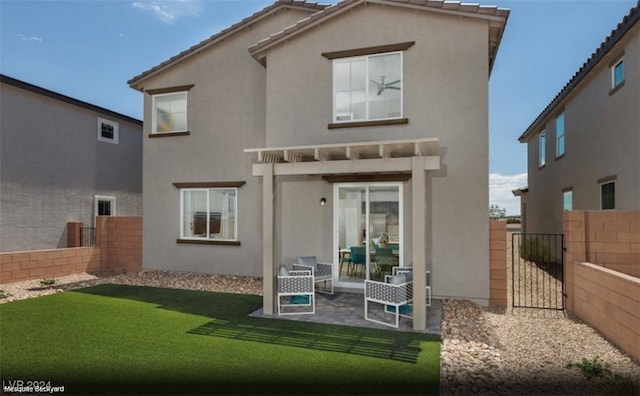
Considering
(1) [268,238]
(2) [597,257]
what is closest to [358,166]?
(1) [268,238]

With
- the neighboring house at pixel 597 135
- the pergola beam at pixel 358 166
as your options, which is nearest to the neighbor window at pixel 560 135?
the neighboring house at pixel 597 135

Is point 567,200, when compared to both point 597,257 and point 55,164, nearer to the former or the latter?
point 597,257

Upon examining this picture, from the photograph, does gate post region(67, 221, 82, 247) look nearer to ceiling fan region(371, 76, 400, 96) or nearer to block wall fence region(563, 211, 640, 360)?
ceiling fan region(371, 76, 400, 96)

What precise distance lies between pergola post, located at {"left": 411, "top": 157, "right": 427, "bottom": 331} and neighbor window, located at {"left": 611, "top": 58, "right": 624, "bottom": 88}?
27.4 ft

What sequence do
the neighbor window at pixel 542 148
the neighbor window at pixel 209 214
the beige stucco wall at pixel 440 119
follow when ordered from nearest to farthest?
the beige stucco wall at pixel 440 119
the neighbor window at pixel 209 214
the neighbor window at pixel 542 148

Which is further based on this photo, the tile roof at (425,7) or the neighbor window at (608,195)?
the neighbor window at (608,195)

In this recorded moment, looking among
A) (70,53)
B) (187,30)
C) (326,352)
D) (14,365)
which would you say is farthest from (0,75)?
(326,352)

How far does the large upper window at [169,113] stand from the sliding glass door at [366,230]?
7474 millimetres

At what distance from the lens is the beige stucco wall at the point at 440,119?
9375 mm

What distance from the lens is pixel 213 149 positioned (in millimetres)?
13344

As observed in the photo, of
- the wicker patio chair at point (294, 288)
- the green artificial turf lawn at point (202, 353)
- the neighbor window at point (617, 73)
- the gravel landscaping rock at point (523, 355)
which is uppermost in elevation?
the neighbor window at point (617, 73)

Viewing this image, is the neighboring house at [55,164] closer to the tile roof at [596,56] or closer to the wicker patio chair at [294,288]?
the wicker patio chair at [294,288]

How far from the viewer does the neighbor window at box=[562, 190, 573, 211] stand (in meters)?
14.8

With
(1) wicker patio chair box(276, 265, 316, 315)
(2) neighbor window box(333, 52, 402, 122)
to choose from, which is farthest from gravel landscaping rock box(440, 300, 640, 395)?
(2) neighbor window box(333, 52, 402, 122)
